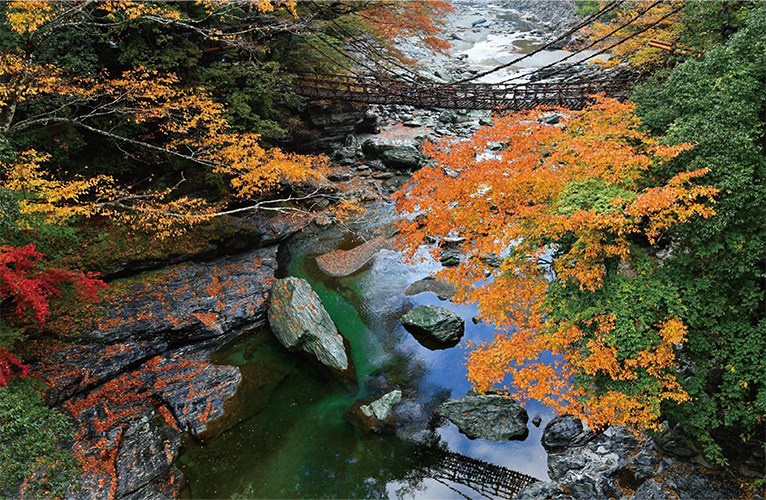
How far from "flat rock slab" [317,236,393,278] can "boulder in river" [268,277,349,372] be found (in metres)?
2.78

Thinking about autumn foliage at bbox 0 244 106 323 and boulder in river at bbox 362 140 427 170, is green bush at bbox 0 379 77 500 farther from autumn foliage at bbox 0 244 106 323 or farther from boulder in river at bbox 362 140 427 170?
boulder in river at bbox 362 140 427 170

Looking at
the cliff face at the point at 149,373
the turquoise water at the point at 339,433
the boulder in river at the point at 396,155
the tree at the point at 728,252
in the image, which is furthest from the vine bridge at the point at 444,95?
the turquoise water at the point at 339,433

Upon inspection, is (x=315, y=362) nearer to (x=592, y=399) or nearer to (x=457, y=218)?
(x=457, y=218)

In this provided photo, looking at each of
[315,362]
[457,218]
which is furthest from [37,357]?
[457,218]

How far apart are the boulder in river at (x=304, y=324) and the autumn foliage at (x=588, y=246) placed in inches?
169

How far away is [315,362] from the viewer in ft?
34.1

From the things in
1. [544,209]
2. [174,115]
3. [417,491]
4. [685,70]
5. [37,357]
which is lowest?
[417,491]

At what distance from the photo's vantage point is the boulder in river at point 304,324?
10.3 m

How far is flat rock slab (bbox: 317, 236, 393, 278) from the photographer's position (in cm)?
1455

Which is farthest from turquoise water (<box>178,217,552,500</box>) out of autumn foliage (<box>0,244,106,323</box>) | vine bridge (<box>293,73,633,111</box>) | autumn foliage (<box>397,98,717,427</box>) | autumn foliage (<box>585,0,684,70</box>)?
autumn foliage (<box>585,0,684,70</box>)

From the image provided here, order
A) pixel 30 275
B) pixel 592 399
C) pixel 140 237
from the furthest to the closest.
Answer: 1. pixel 140 237
2. pixel 30 275
3. pixel 592 399

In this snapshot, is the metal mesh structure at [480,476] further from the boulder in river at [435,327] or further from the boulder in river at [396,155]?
the boulder in river at [396,155]

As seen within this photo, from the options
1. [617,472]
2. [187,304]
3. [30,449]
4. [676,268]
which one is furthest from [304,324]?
[676,268]

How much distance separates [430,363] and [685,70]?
367 inches
